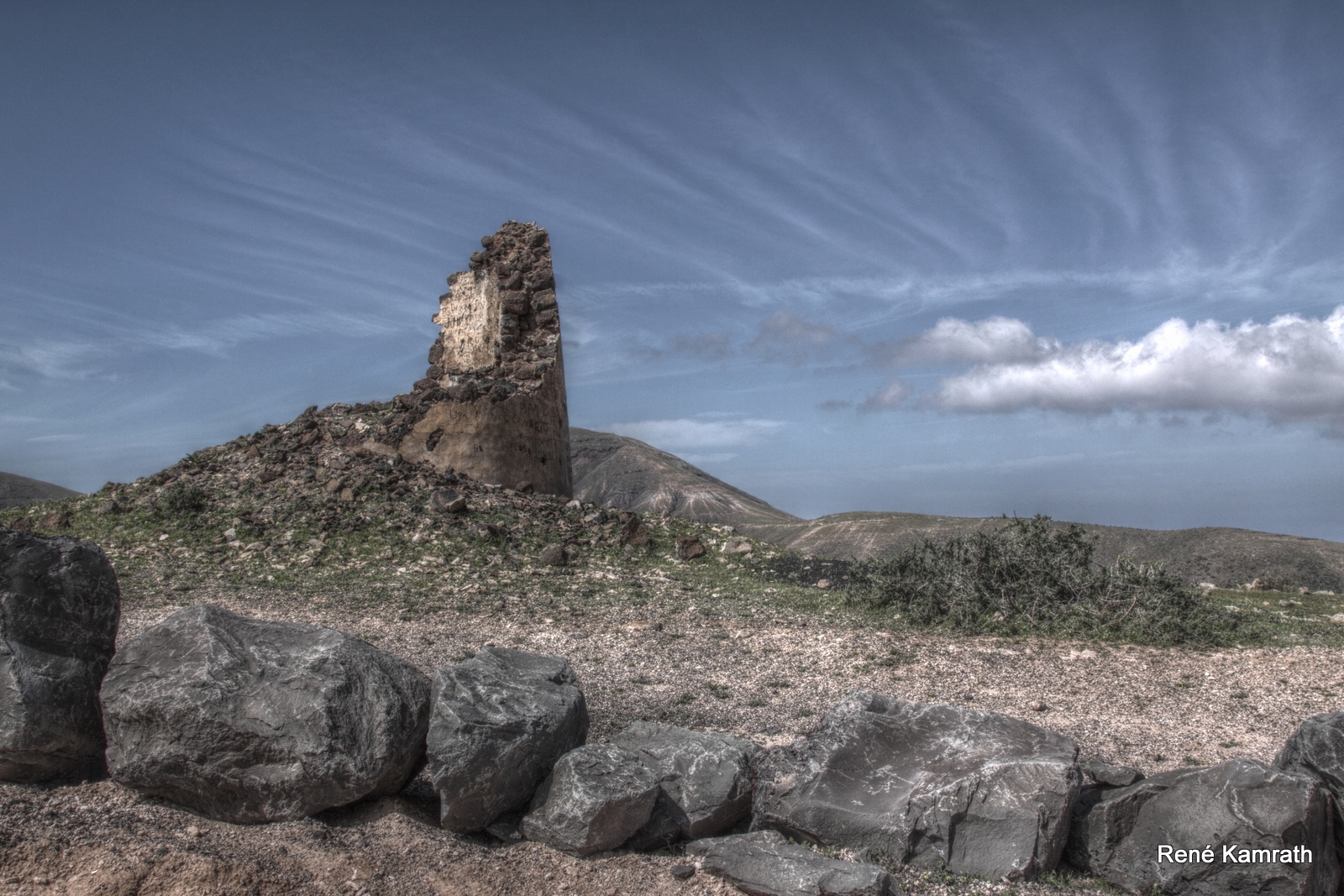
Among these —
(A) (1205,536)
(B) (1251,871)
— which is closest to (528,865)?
(B) (1251,871)

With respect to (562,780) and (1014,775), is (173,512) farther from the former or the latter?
(1014,775)

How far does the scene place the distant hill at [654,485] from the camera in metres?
37.9

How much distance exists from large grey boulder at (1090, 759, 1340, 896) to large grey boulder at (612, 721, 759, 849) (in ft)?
6.69

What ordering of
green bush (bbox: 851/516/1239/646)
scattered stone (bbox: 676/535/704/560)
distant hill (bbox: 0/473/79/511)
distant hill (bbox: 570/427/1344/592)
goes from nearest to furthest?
green bush (bbox: 851/516/1239/646) < scattered stone (bbox: 676/535/704/560) < distant hill (bbox: 570/427/1344/592) < distant hill (bbox: 0/473/79/511)

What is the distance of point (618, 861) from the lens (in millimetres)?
4914

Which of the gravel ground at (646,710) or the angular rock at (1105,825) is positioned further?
the angular rock at (1105,825)

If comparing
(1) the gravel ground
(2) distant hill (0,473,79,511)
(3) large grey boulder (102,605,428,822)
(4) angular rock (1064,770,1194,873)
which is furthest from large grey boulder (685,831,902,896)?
(2) distant hill (0,473,79,511)

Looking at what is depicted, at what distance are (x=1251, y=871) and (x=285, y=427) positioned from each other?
18.2 metres

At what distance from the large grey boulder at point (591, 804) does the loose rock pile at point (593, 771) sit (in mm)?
11

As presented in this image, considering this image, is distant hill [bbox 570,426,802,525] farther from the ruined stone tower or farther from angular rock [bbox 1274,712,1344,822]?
angular rock [bbox 1274,712,1344,822]

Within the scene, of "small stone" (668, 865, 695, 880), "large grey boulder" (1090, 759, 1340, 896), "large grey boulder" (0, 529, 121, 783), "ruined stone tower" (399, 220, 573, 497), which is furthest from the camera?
"ruined stone tower" (399, 220, 573, 497)

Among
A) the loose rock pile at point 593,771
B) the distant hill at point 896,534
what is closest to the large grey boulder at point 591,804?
the loose rock pile at point 593,771

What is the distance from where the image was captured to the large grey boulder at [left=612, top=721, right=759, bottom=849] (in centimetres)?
518

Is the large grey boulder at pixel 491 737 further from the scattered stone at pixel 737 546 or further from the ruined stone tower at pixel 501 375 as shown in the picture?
the ruined stone tower at pixel 501 375
